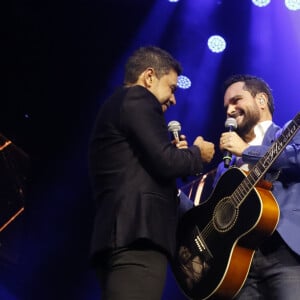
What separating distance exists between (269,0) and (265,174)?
3060mm

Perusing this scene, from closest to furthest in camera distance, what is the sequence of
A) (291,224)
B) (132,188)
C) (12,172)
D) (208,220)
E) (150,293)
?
(150,293) → (132,188) → (291,224) → (208,220) → (12,172)

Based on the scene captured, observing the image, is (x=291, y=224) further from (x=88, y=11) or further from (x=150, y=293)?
(x=88, y=11)

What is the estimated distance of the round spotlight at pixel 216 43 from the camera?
16.6 ft

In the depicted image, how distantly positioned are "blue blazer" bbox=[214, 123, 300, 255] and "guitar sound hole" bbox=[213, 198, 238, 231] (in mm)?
A: 195

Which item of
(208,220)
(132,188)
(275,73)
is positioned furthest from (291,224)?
(275,73)

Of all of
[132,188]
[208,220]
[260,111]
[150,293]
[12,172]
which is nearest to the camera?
[150,293]

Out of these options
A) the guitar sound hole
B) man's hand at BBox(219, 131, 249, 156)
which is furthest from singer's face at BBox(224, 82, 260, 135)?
the guitar sound hole

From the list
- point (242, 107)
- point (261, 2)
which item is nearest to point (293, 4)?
point (261, 2)

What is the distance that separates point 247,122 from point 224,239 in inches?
28.9

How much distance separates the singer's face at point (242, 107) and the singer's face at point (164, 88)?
59cm

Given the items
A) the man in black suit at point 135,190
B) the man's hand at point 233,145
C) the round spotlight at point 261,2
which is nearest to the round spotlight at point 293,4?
the round spotlight at point 261,2

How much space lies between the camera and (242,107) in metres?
2.77

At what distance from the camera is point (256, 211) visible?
2135mm

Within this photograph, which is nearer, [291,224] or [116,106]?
[116,106]
